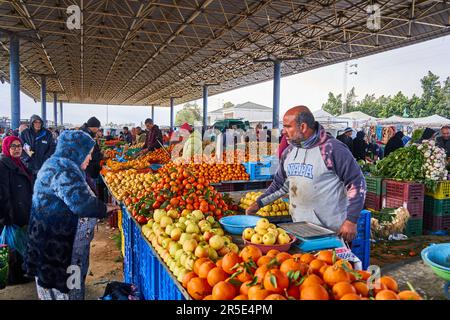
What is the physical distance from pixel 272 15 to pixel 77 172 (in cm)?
1190

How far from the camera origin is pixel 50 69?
24.6 meters

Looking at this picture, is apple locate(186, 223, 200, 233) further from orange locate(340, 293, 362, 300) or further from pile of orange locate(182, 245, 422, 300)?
orange locate(340, 293, 362, 300)

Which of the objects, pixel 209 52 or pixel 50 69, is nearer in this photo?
pixel 209 52

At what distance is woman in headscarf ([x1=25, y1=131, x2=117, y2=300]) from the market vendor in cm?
169

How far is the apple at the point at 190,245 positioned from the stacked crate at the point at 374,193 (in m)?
5.47

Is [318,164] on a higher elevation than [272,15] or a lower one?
lower

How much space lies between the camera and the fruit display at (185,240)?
85.7 inches

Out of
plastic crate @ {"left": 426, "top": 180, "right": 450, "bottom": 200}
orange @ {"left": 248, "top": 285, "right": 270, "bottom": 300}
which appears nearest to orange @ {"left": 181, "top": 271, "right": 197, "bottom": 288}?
orange @ {"left": 248, "top": 285, "right": 270, "bottom": 300}

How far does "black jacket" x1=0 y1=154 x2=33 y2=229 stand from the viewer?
409cm

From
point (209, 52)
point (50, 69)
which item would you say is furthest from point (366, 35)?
point (50, 69)

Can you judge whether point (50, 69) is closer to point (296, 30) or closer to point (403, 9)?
point (296, 30)

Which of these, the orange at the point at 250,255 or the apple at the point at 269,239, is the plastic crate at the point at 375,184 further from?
the orange at the point at 250,255

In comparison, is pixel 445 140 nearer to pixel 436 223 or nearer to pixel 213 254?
pixel 436 223
